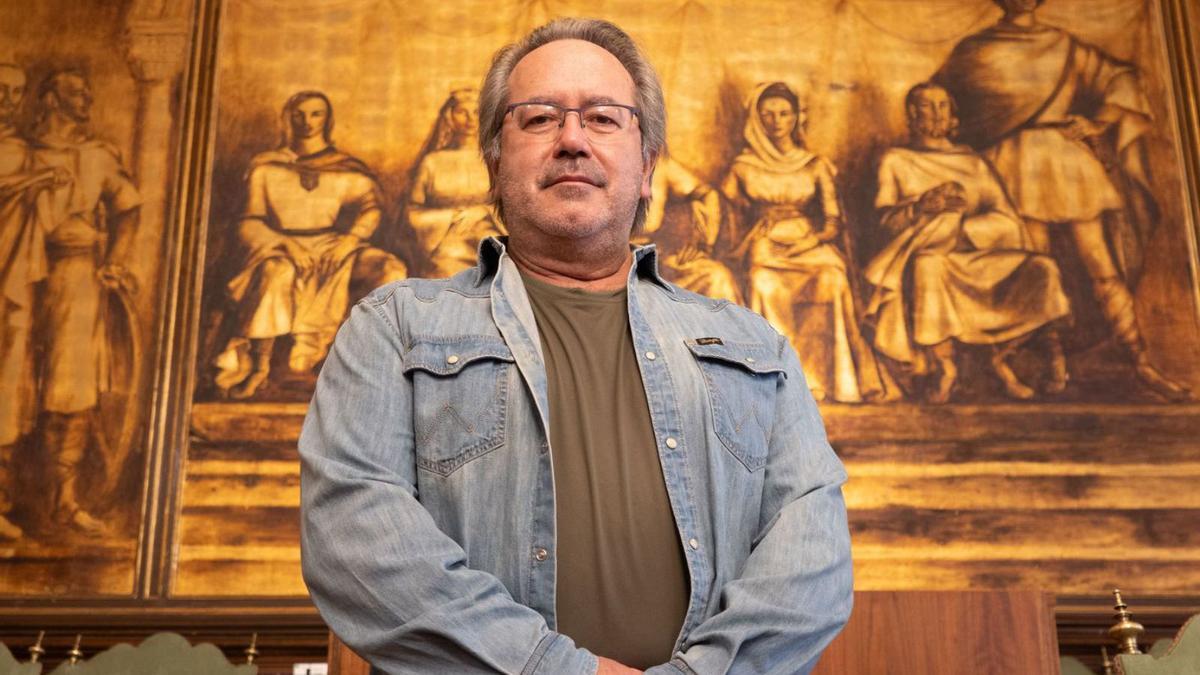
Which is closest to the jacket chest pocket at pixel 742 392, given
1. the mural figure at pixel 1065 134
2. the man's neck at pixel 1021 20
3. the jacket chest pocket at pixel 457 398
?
the jacket chest pocket at pixel 457 398

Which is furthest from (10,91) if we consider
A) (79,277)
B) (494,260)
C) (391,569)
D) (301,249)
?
(391,569)

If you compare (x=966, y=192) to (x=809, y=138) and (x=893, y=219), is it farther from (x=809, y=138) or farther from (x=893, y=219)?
(x=809, y=138)

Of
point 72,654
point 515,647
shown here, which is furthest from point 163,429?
point 515,647

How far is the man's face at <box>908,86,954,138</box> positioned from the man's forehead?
4.29 m

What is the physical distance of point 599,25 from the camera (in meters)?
2.83

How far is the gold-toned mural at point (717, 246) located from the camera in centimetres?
602

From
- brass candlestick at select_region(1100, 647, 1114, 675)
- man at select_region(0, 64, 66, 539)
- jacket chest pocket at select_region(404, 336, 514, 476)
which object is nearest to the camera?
jacket chest pocket at select_region(404, 336, 514, 476)

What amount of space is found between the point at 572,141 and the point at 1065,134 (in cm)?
485

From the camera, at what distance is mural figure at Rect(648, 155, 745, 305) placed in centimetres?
645

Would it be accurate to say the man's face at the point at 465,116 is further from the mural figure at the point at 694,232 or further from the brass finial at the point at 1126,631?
the brass finial at the point at 1126,631

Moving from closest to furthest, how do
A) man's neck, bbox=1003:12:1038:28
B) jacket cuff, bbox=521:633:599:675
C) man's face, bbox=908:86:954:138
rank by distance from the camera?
jacket cuff, bbox=521:633:599:675 → man's face, bbox=908:86:954:138 → man's neck, bbox=1003:12:1038:28

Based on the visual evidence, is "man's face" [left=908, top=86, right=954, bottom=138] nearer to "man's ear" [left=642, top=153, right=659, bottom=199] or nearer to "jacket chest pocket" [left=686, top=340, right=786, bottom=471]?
"man's ear" [left=642, top=153, right=659, bottom=199]

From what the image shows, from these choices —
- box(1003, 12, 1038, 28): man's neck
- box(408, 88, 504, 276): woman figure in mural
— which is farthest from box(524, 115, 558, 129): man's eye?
box(1003, 12, 1038, 28): man's neck

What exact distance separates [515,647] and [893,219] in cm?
492
